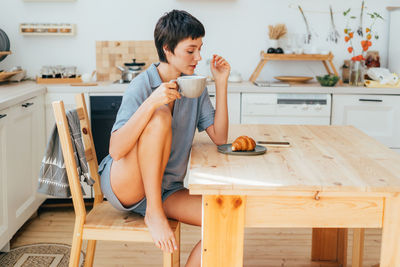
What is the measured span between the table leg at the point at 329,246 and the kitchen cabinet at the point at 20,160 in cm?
162

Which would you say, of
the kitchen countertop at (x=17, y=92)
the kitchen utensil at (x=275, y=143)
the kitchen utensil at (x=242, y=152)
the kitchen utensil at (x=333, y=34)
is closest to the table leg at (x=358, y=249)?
the kitchen utensil at (x=275, y=143)

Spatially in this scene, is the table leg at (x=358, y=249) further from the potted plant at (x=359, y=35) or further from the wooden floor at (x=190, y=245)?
the potted plant at (x=359, y=35)

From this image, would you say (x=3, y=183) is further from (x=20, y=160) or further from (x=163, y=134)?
(x=163, y=134)

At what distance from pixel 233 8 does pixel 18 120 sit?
1.88 meters

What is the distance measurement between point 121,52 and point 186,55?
82.6 inches

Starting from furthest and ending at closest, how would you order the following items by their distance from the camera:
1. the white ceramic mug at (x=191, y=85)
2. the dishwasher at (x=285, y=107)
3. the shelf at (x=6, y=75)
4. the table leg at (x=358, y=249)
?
1. the dishwasher at (x=285, y=107)
2. the shelf at (x=6, y=75)
3. the table leg at (x=358, y=249)
4. the white ceramic mug at (x=191, y=85)

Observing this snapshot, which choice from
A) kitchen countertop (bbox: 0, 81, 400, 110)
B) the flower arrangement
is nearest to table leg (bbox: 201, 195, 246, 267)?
kitchen countertop (bbox: 0, 81, 400, 110)

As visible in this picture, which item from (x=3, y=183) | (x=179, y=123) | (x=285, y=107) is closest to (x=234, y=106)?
(x=285, y=107)

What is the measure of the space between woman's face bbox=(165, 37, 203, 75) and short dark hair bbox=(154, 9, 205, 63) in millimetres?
16

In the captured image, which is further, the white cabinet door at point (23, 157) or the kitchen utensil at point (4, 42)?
the kitchen utensil at point (4, 42)

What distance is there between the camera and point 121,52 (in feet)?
12.9

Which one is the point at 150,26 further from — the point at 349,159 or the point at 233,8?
the point at 349,159

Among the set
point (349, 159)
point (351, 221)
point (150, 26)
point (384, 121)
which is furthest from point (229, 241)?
point (150, 26)

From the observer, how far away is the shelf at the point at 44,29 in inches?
150
